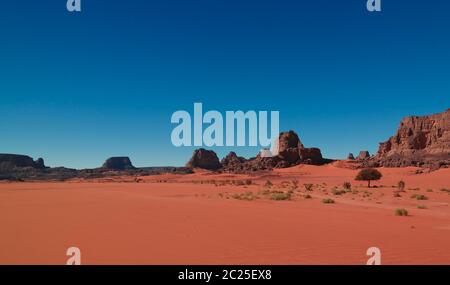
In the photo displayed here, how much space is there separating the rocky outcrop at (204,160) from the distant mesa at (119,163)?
58.8 meters

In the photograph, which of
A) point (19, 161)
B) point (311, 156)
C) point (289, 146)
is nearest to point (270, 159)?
point (289, 146)

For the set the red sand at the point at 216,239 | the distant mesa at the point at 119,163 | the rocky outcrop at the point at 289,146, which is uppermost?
the rocky outcrop at the point at 289,146

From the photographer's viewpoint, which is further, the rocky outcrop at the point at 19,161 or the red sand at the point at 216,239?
the rocky outcrop at the point at 19,161

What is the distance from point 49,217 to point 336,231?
36.1 ft

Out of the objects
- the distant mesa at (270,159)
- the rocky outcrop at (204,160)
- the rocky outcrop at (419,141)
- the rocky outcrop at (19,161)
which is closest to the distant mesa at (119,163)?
the rocky outcrop at (19,161)

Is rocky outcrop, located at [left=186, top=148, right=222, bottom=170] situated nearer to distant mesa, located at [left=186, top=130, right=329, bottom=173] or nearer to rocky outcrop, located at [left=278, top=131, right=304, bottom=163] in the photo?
distant mesa, located at [left=186, top=130, right=329, bottom=173]

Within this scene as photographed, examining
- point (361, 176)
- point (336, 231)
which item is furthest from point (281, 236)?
point (361, 176)

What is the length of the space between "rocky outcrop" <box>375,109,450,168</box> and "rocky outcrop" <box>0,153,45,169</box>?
399 ft

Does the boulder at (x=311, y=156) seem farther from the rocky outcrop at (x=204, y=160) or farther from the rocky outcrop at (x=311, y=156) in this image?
the rocky outcrop at (x=204, y=160)

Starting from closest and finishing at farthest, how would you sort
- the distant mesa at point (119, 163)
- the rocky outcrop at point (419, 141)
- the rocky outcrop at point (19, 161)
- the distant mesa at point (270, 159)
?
1. the rocky outcrop at point (419, 141)
2. the distant mesa at point (270, 159)
3. the rocky outcrop at point (19, 161)
4. the distant mesa at point (119, 163)

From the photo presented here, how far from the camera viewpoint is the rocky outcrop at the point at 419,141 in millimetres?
95125

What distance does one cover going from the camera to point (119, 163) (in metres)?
179
